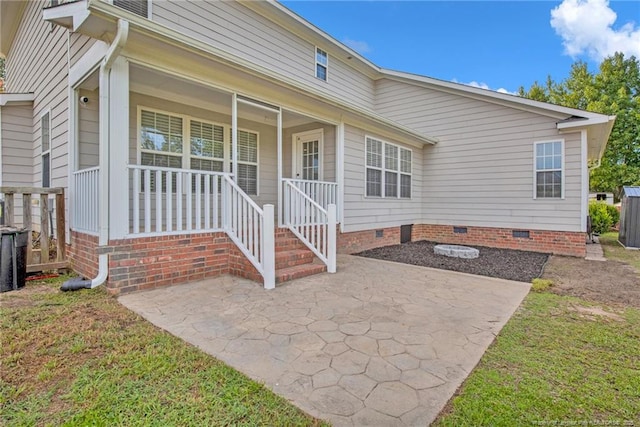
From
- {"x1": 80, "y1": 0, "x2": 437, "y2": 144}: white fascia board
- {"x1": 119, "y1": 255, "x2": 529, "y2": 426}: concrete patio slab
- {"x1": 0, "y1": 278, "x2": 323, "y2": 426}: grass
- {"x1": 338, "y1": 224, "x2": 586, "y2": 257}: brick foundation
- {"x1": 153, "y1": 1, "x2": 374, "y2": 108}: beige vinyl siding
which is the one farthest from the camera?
{"x1": 338, "y1": 224, "x2": 586, "y2": 257}: brick foundation

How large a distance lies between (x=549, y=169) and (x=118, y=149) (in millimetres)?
9800

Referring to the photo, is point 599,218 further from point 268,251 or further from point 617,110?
point 268,251

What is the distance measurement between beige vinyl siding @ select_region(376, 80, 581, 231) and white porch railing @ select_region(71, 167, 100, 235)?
9165 millimetres

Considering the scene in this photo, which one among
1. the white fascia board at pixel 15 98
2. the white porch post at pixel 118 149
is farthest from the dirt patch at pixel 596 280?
the white fascia board at pixel 15 98

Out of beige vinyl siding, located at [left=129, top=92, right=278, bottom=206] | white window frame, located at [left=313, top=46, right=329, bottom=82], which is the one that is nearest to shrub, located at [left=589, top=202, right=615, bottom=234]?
white window frame, located at [left=313, top=46, right=329, bottom=82]

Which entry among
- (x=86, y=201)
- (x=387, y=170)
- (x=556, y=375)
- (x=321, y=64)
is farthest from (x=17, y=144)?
(x=556, y=375)

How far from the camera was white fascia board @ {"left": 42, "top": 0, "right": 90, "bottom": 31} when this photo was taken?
147 inches

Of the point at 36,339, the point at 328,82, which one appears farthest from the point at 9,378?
the point at 328,82

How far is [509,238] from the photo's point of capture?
9.23 metres

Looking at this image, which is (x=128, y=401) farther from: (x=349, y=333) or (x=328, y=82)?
(x=328, y=82)

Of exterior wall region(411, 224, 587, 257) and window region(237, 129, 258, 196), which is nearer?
window region(237, 129, 258, 196)

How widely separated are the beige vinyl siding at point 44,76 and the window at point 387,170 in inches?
253

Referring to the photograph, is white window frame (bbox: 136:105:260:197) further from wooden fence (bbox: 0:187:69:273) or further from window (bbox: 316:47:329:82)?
window (bbox: 316:47:329:82)

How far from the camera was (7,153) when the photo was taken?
24.4 feet
